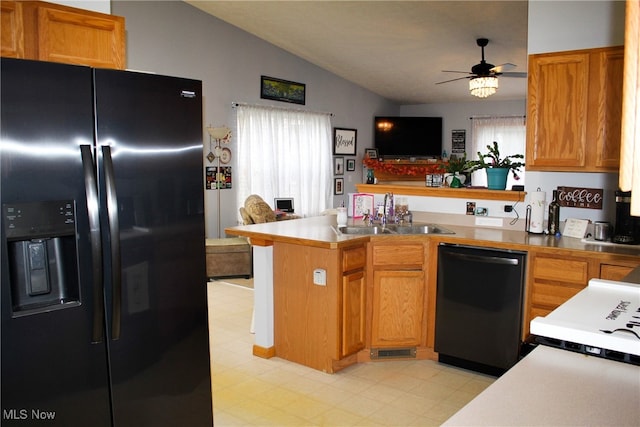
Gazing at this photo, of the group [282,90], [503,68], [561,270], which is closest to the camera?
[561,270]

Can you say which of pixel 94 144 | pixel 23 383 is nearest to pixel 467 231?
pixel 94 144

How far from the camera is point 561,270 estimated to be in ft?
10.6

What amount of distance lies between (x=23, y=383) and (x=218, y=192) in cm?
555

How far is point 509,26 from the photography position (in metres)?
6.14

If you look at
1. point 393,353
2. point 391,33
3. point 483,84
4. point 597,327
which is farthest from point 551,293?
point 391,33

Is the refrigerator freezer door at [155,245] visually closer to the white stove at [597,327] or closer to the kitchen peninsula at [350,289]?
the kitchen peninsula at [350,289]

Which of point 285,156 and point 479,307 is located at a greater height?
point 285,156

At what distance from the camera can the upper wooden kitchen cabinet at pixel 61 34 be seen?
2.48 m

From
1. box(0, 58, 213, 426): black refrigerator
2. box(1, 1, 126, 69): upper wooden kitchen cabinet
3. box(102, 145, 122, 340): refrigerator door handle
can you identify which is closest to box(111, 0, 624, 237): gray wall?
box(0, 58, 213, 426): black refrigerator

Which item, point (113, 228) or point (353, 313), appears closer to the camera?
point (113, 228)

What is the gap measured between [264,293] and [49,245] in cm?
197

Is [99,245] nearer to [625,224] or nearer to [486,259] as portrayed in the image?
[486,259]

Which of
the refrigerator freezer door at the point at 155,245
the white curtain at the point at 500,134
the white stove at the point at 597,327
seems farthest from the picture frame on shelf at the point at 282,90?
the white stove at the point at 597,327

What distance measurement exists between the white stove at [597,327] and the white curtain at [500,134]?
9.07 m
